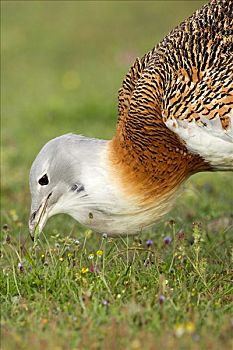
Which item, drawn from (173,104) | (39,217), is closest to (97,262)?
(39,217)

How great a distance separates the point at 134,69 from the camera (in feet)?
14.9

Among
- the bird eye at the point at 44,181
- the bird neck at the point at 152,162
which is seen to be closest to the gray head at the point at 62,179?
the bird eye at the point at 44,181

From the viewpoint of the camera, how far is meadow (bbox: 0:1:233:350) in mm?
3125

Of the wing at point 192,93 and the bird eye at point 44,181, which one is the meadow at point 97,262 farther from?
the wing at point 192,93

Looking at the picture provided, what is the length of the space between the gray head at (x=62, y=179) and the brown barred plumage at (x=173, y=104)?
144mm

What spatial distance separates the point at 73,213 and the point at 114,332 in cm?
121

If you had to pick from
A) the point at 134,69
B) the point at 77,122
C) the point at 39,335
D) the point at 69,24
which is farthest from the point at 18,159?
the point at 69,24

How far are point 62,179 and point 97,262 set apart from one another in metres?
0.49

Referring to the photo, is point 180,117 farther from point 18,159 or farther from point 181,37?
point 18,159

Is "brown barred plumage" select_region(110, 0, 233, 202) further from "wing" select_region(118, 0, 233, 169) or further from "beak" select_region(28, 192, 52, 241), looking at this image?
"beak" select_region(28, 192, 52, 241)

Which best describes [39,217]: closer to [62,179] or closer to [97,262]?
[62,179]

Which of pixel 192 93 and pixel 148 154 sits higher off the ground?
pixel 192 93

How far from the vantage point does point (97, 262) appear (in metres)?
3.98

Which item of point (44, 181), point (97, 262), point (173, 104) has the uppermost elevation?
point (173, 104)
